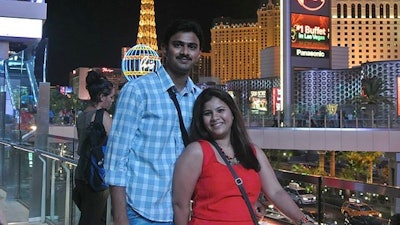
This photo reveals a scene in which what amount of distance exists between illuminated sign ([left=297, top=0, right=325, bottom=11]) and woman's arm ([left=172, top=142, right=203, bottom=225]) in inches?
1566

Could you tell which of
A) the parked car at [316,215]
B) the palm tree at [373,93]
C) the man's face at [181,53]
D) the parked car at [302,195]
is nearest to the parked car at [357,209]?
the parked car at [316,215]

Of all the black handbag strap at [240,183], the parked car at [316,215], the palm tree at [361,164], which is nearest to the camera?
the black handbag strap at [240,183]

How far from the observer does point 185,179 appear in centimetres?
180

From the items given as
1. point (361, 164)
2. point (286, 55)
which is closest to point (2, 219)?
point (361, 164)

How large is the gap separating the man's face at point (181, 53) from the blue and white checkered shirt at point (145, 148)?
0.12 m

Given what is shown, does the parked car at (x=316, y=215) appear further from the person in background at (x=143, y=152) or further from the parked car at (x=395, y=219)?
the person in background at (x=143, y=152)

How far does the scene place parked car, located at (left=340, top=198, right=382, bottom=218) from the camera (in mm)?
2594

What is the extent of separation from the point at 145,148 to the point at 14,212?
4464 mm

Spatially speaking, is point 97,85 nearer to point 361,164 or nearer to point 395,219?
point 395,219

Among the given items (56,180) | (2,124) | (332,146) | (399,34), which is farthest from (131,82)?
(399,34)

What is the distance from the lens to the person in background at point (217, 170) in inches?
70.1

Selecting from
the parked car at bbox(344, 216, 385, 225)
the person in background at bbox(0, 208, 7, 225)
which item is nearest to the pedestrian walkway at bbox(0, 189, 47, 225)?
the person in background at bbox(0, 208, 7, 225)

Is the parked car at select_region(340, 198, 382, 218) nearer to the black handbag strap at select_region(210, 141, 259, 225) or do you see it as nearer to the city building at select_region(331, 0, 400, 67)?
the black handbag strap at select_region(210, 141, 259, 225)

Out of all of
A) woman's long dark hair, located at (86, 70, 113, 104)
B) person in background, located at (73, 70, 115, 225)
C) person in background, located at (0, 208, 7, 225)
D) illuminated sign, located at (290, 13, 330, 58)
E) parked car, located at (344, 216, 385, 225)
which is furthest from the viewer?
illuminated sign, located at (290, 13, 330, 58)
